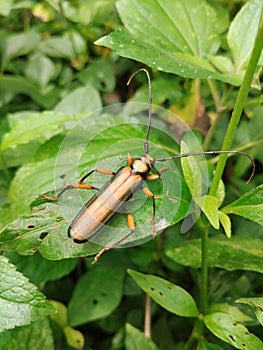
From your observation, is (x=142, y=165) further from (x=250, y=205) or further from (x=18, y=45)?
(x=18, y=45)

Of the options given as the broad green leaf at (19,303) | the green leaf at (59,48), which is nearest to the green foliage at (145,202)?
the broad green leaf at (19,303)

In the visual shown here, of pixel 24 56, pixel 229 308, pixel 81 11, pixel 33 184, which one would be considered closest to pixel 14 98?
pixel 24 56

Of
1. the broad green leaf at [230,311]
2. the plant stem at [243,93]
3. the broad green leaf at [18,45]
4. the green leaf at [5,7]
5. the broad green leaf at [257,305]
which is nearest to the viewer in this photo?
the plant stem at [243,93]

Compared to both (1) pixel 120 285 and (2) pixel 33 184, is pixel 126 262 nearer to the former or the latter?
(1) pixel 120 285

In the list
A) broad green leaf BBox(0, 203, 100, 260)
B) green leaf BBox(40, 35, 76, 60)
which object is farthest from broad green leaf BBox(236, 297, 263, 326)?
green leaf BBox(40, 35, 76, 60)

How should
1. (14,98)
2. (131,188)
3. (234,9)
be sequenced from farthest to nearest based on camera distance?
(234,9) → (14,98) → (131,188)

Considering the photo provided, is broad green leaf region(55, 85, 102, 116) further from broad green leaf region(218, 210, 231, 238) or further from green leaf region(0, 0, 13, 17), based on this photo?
broad green leaf region(218, 210, 231, 238)

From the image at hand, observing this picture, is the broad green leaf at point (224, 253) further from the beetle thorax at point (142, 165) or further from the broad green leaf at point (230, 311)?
the beetle thorax at point (142, 165)
